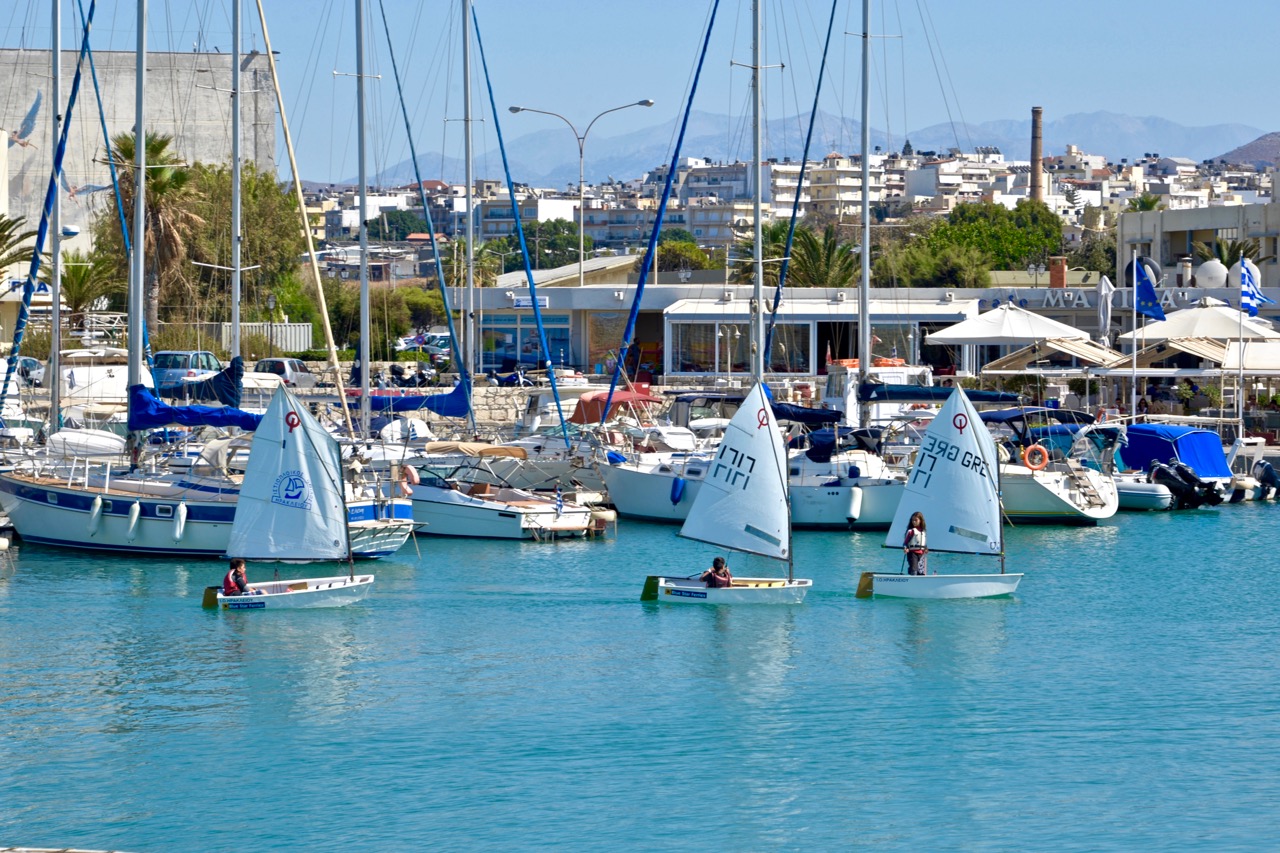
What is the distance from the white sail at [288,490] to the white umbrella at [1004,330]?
3067cm

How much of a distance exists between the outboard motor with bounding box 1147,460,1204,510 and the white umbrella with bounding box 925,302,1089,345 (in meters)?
9.58

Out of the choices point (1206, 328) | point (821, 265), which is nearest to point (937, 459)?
point (1206, 328)

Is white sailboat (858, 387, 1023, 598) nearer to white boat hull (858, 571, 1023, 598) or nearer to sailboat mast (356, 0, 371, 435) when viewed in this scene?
white boat hull (858, 571, 1023, 598)

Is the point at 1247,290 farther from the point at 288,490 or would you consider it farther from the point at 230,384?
the point at 288,490

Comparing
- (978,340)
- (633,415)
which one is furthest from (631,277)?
(633,415)

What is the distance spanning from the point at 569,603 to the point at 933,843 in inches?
561

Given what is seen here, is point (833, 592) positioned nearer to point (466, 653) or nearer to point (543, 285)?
point (466, 653)

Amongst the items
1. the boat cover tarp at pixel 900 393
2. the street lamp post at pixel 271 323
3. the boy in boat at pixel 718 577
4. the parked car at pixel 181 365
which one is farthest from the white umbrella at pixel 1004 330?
the street lamp post at pixel 271 323

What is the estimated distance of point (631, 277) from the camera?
85312 millimetres

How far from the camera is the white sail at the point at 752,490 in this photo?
32.9 meters

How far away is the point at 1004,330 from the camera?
57.8 metres

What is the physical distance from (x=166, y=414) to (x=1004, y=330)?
29.5 m

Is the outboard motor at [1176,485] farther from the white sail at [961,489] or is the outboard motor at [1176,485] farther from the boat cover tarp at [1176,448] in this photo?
the white sail at [961,489]

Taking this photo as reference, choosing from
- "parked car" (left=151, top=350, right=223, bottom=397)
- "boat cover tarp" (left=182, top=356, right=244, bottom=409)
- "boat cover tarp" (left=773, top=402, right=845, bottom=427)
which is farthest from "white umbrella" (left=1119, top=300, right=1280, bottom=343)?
"parked car" (left=151, top=350, right=223, bottom=397)
